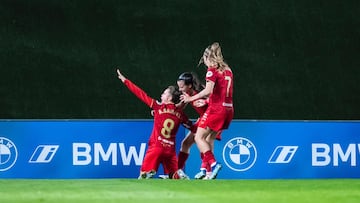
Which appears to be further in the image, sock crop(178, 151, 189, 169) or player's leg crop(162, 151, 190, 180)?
sock crop(178, 151, 189, 169)

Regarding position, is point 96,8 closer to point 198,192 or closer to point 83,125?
point 83,125

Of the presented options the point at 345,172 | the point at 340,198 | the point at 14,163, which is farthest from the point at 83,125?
the point at 340,198

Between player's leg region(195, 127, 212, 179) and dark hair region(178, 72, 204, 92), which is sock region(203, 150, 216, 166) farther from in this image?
dark hair region(178, 72, 204, 92)

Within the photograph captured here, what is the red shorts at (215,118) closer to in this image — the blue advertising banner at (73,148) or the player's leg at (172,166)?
the player's leg at (172,166)

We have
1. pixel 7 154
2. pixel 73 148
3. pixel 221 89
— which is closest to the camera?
Result: pixel 221 89

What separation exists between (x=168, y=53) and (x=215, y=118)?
889cm

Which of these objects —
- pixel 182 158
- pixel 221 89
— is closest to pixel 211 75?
pixel 221 89

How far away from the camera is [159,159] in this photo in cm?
1319

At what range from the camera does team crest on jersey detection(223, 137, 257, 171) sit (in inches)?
580

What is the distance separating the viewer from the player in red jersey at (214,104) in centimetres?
1232

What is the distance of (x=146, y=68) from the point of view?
2095 centimetres

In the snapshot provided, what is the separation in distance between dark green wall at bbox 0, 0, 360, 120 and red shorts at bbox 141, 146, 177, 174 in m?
6.89

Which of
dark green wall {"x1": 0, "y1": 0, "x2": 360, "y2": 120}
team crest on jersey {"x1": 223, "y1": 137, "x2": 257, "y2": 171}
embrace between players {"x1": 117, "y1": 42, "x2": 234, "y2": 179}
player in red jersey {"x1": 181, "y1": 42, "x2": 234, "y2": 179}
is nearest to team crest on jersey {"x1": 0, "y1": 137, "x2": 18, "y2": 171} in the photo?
embrace between players {"x1": 117, "y1": 42, "x2": 234, "y2": 179}

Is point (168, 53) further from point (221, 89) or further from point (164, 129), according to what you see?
point (221, 89)
